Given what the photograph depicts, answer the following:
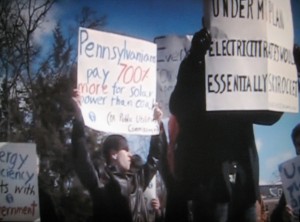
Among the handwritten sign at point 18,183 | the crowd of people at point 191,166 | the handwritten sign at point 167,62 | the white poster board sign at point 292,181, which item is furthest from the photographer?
the white poster board sign at point 292,181

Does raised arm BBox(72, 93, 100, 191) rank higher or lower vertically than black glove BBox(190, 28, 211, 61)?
lower

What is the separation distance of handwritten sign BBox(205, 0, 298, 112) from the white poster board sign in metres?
0.42

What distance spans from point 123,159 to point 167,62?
719 millimetres

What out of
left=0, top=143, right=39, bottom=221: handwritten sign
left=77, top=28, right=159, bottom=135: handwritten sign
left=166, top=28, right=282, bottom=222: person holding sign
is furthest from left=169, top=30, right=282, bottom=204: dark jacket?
left=0, top=143, right=39, bottom=221: handwritten sign

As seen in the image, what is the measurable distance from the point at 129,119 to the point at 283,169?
1222 millimetres

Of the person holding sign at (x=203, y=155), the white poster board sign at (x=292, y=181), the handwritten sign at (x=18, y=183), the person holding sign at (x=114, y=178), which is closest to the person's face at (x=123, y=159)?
the person holding sign at (x=114, y=178)

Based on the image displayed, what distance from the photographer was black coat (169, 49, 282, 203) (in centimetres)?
400

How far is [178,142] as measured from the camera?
158 inches

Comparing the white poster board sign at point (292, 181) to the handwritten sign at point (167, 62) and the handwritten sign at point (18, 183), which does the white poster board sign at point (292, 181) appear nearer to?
the handwritten sign at point (167, 62)

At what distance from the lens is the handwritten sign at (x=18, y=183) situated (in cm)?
364

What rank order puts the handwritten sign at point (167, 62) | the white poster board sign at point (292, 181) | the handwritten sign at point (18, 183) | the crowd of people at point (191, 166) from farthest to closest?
the white poster board sign at point (292, 181), the handwritten sign at point (167, 62), the crowd of people at point (191, 166), the handwritten sign at point (18, 183)

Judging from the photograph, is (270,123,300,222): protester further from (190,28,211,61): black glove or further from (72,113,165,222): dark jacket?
(190,28,211,61): black glove

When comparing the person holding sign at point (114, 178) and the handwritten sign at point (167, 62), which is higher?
the handwritten sign at point (167, 62)

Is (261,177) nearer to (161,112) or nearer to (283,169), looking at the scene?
(283,169)
